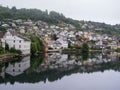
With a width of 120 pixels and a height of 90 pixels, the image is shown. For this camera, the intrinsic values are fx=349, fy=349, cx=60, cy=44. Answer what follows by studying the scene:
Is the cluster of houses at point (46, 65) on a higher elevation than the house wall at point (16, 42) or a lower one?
lower

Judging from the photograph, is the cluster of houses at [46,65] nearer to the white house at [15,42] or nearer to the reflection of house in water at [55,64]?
the reflection of house in water at [55,64]

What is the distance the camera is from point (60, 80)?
29.4 meters

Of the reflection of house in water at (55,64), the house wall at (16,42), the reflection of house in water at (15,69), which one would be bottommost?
the reflection of house in water at (55,64)

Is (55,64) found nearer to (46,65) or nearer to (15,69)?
(46,65)

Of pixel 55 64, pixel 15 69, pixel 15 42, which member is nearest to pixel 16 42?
pixel 15 42

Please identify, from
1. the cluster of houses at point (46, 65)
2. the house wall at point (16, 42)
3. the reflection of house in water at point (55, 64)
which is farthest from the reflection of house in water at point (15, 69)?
the house wall at point (16, 42)

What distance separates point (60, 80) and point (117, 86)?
500 centimetres

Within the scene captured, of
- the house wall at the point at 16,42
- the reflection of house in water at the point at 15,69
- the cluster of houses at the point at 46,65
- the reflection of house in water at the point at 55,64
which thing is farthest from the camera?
the house wall at the point at 16,42

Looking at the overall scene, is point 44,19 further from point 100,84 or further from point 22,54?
point 100,84

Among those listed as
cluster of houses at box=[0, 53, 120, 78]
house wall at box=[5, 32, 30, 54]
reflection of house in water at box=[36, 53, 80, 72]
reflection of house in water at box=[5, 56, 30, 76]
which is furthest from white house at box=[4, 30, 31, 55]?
reflection of house in water at box=[5, 56, 30, 76]

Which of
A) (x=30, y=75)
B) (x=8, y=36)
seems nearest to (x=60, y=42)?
(x=8, y=36)

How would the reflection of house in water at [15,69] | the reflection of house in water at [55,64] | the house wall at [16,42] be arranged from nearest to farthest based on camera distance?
the reflection of house in water at [15,69] < the reflection of house in water at [55,64] < the house wall at [16,42]

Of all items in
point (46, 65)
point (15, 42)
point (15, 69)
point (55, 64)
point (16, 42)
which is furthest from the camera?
point (16, 42)

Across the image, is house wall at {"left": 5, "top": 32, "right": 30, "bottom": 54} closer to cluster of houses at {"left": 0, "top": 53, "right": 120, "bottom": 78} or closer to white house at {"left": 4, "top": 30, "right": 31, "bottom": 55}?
white house at {"left": 4, "top": 30, "right": 31, "bottom": 55}
